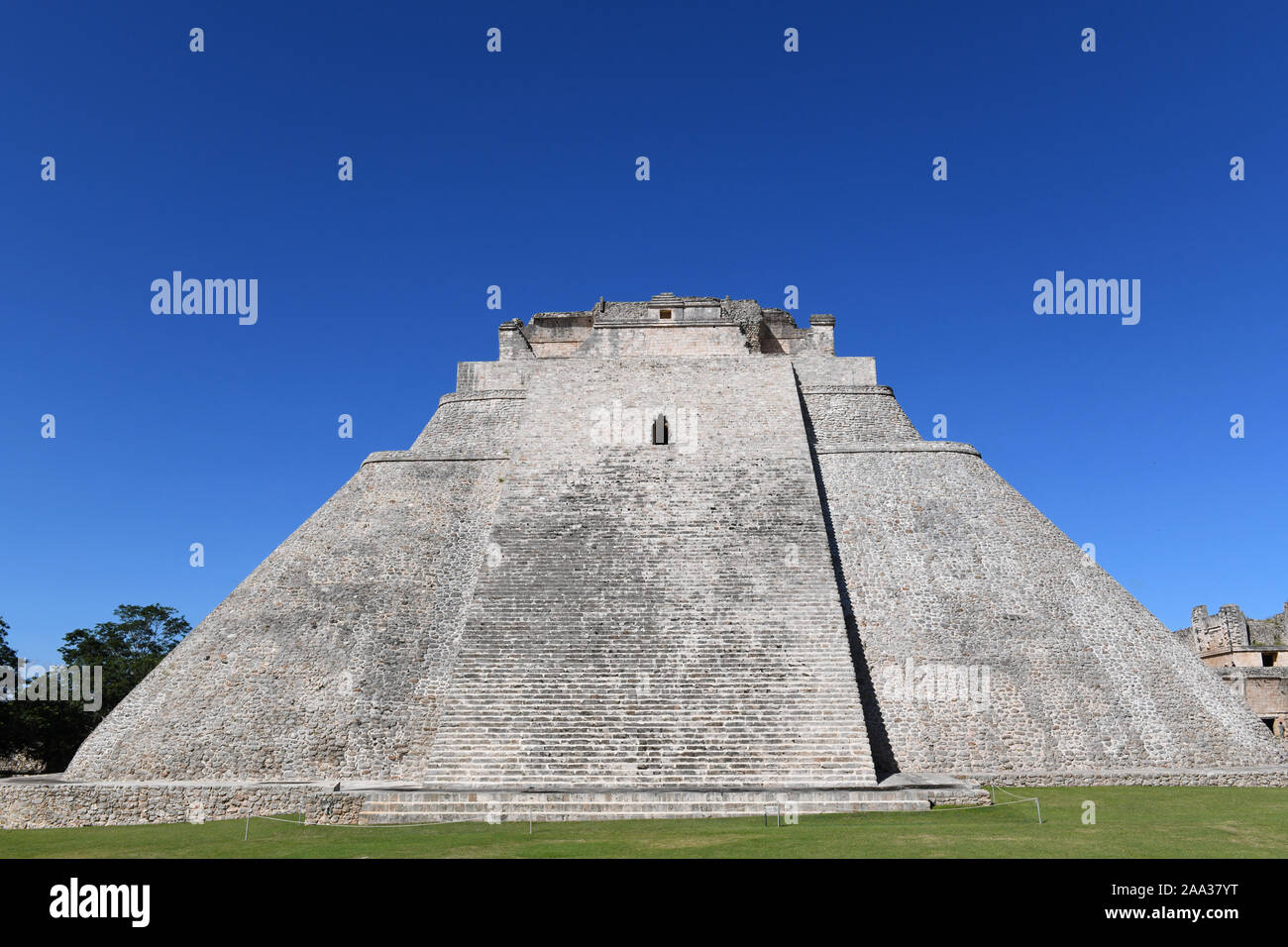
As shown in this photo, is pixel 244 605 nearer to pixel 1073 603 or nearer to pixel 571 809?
pixel 571 809

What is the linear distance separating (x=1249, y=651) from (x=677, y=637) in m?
19.4

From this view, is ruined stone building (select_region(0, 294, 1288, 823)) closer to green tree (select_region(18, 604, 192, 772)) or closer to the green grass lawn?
the green grass lawn

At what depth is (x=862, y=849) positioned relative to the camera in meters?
7.38

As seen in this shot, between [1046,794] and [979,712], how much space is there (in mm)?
2032

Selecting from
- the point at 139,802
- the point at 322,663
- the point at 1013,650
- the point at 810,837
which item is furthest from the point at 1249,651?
the point at 139,802

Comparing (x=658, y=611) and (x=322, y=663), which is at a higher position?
(x=658, y=611)

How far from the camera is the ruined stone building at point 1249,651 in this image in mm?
21297

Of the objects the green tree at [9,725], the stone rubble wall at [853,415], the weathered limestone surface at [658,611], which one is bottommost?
the green tree at [9,725]

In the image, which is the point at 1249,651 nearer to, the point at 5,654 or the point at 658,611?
the point at 658,611

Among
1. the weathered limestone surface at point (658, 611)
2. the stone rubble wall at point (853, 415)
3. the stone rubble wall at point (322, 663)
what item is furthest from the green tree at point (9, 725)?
the stone rubble wall at point (853, 415)

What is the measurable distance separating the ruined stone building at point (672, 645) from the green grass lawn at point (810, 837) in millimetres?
884

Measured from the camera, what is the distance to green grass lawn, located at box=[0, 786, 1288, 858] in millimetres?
7445

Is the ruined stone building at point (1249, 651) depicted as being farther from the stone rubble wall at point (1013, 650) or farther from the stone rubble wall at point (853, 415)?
the stone rubble wall at point (853, 415)

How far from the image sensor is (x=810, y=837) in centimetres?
826
